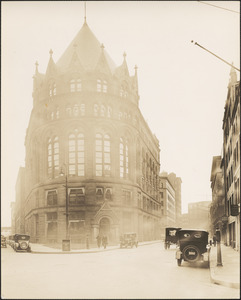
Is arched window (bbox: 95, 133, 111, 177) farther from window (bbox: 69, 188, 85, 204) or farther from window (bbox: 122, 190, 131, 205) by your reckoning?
window (bbox: 122, 190, 131, 205)

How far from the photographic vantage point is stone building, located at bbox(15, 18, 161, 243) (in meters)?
56.7

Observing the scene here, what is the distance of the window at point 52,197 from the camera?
58125mm

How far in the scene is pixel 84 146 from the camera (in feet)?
190

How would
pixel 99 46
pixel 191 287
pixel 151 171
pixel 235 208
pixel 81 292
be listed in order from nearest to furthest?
pixel 81 292 < pixel 191 287 < pixel 235 208 < pixel 99 46 < pixel 151 171

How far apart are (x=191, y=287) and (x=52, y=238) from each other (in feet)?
152

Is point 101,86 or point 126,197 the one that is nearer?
point 101,86

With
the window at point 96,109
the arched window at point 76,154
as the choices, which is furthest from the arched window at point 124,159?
the arched window at point 76,154

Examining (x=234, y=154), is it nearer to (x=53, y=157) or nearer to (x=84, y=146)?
(x=84, y=146)

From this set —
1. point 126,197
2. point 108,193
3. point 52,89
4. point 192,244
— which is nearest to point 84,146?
point 108,193

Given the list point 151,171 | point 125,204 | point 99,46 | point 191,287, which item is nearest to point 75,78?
point 99,46

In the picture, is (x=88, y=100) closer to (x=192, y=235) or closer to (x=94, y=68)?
(x=94, y=68)

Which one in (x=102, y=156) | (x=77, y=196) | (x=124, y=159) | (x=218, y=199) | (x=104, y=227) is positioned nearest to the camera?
(x=104, y=227)

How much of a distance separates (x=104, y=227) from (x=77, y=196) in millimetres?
5845

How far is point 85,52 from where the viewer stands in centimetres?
6112
